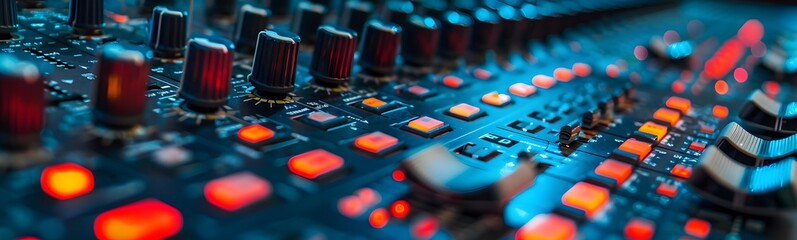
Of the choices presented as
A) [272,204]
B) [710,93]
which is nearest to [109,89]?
[272,204]

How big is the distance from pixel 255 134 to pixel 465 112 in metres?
0.53

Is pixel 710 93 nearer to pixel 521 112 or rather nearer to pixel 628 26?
pixel 521 112

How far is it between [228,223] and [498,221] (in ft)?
1.21

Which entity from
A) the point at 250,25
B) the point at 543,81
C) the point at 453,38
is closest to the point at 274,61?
the point at 250,25

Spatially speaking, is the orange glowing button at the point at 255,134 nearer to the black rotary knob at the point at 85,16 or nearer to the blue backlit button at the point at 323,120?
the blue backlit button at the point at 323,120

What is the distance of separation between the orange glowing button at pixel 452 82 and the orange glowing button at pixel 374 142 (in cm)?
57

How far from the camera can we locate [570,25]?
9.48 ft

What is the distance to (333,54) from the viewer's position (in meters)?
1.60

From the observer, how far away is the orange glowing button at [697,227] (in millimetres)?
1117

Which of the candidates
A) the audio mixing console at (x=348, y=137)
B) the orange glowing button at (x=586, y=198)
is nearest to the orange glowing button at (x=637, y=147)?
the audio mixing console at (x=348, y=137)

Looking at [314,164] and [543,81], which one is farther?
[543,81]

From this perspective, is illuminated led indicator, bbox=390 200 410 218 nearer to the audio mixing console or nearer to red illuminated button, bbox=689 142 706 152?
the audio mixing console

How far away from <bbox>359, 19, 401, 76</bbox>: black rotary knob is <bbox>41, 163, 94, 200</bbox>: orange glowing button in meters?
0.89

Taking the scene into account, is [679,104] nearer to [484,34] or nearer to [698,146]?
[698,146]
